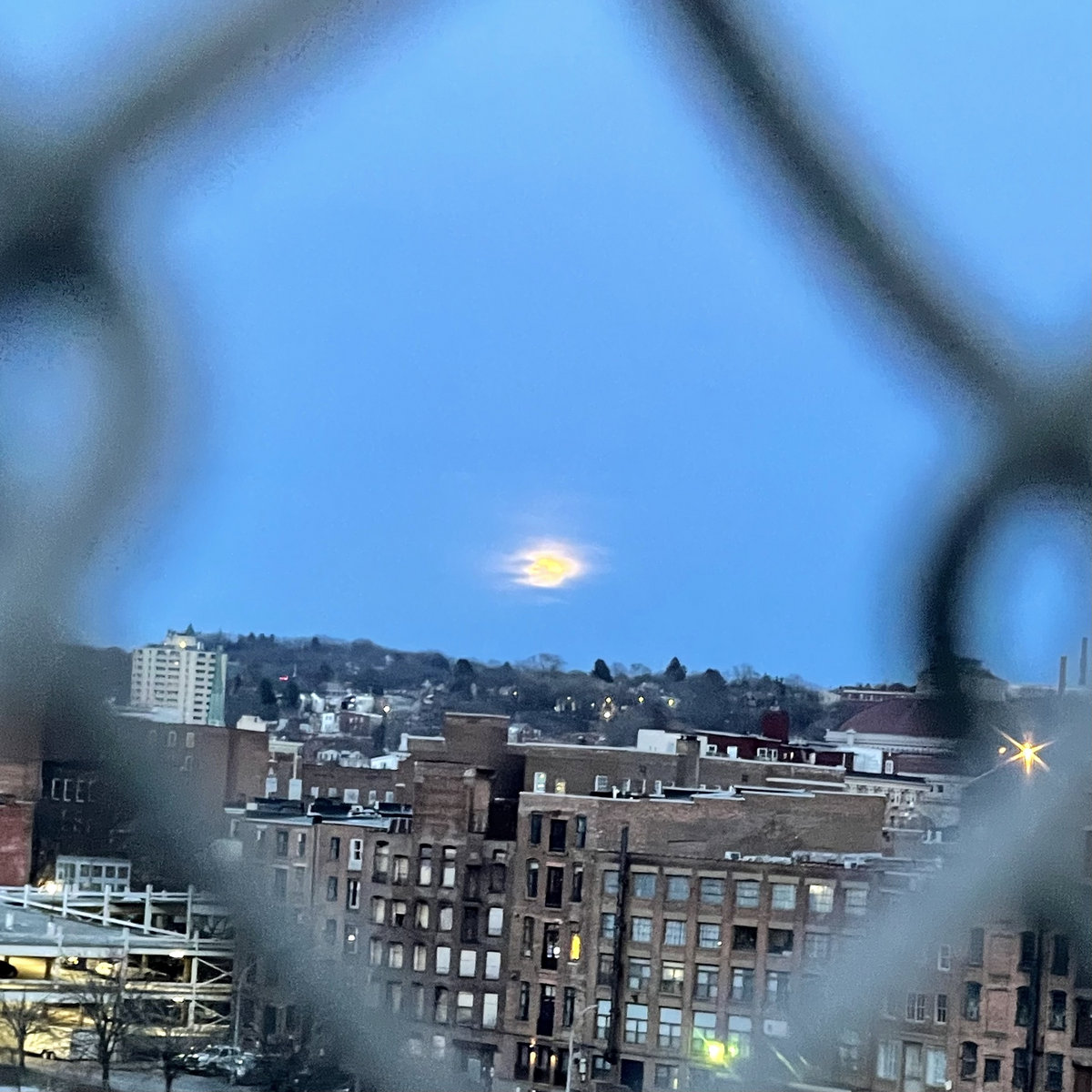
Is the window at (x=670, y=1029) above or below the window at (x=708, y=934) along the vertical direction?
below

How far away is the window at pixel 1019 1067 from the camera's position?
590 mm

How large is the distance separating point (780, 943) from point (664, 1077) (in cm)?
12

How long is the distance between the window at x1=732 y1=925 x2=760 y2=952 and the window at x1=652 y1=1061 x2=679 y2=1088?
0.13m

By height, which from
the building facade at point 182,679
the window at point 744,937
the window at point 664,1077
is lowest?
the window at point 664,1077

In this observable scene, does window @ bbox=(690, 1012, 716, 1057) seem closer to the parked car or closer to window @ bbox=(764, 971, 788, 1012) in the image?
window @ bbox=(764, 971, 788, 1012)

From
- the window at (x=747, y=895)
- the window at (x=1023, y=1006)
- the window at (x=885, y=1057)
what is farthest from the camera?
the window at (x=747, y=895)

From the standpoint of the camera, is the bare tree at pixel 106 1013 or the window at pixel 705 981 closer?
the bare tree at pixel 106 1013

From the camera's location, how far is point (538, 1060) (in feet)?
2.05

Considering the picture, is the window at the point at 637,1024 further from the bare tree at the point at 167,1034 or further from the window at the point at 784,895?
the bare tree at the point at 167,1034

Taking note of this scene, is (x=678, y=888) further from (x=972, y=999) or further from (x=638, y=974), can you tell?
(x=972, y=999)

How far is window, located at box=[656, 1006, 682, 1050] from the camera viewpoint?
575 mm

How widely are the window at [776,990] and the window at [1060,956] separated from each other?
0.11 meters

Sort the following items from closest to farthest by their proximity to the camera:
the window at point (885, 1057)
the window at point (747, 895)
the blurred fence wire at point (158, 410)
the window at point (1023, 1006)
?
the blurred fence wire at point (158, 410), the window at point (885, 1057), the window at point (1023, 1006), the window at point (747, 895)

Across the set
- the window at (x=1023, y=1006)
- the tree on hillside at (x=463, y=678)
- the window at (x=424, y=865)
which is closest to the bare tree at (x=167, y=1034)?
the tree on hillside at (x=463, y=678)
